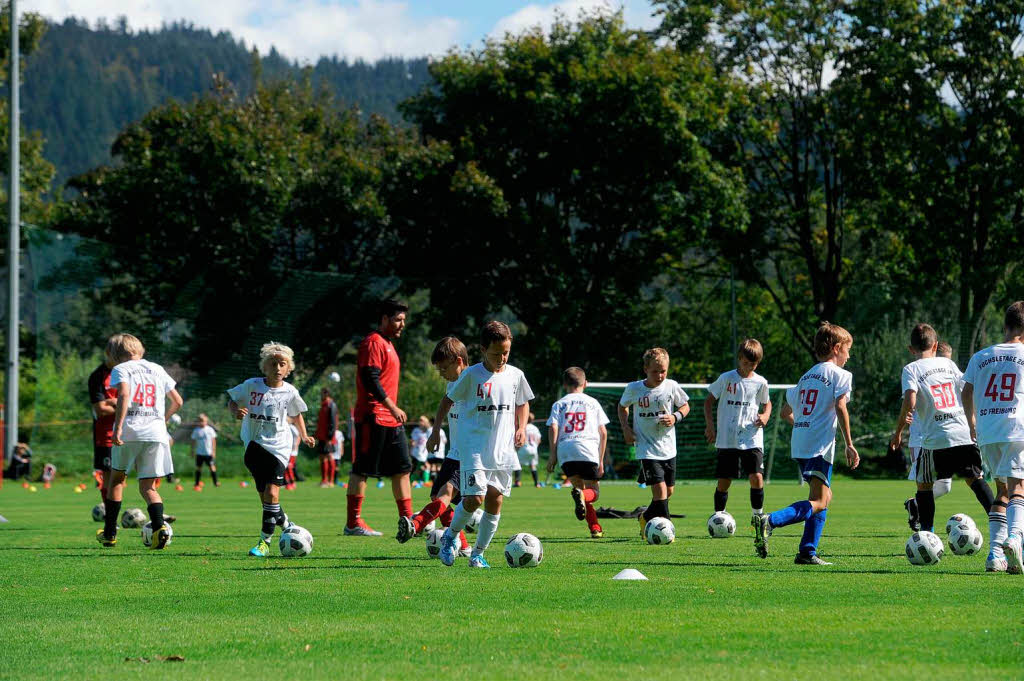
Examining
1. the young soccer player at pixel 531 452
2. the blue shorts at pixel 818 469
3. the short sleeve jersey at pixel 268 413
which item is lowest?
the young soccer player at pixel 531 452

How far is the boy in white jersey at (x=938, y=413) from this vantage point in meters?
9.80

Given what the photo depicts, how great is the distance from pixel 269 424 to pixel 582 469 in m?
3.52

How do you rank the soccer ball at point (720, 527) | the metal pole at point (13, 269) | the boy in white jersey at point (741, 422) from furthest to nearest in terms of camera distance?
the metal pole at point (13, 269) → the boy in white jersey at point (741, 422) → the soccer ball at point (720, 527)

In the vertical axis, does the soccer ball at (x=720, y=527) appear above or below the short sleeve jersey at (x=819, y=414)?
below

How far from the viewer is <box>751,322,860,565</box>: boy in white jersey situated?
905 cm

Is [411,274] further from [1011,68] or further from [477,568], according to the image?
[477,568]

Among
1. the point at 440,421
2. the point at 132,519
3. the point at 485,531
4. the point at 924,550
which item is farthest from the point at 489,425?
the point at 132,519

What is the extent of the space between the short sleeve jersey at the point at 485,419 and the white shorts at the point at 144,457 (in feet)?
10.1

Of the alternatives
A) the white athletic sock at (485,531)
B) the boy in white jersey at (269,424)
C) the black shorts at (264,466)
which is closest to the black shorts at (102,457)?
the boy in white jersey at (269,424)

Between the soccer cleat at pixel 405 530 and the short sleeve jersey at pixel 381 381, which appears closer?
the soccer cleat at pixel 405 530

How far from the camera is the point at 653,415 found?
41.3 ft

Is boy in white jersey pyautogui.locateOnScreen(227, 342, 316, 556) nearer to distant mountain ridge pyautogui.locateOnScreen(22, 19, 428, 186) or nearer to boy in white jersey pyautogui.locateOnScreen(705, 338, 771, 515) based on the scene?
boy in white jersey pyautogui.locateOnScreen(705, 338, 771, 515)

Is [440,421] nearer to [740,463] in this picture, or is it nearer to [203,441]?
[740,463]

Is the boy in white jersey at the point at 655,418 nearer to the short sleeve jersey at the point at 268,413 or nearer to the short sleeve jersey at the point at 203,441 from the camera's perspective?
the short sleeve jersey at the point at 268,413
